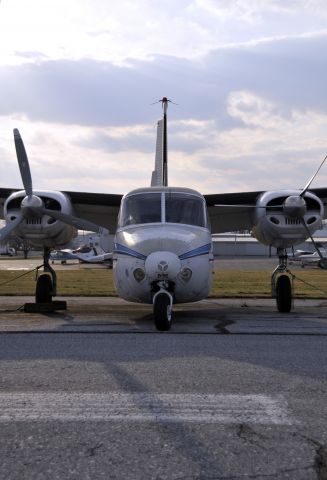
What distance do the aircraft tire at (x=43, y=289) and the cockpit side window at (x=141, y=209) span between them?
13.9 feet

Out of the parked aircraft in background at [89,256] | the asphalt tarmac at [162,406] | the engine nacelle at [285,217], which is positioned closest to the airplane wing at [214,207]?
the engine nacelle at [285,217]

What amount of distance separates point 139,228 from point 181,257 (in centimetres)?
136

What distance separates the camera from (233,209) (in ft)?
53.1

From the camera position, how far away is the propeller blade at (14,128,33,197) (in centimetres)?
1386

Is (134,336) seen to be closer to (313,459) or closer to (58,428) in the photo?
(58,428)

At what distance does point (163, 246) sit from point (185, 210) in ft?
6.06

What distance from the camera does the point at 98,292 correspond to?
69.5 feet

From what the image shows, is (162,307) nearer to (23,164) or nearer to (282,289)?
(282,289)

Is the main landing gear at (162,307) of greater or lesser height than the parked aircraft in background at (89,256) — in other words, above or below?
below

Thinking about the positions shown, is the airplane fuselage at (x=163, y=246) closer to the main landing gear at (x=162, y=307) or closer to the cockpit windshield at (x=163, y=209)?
the cockpit windshield at (x=163, y=209)

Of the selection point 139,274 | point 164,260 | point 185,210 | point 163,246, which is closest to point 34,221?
point 185,210

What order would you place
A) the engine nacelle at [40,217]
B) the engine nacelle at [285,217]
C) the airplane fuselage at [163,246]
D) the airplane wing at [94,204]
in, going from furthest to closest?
the airplane wing at [94,204] < the engine nacelle at [285,217] < the engine nacelle at [40,217] < the airplane fuselage at [163,246]

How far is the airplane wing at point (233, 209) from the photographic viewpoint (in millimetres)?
15461

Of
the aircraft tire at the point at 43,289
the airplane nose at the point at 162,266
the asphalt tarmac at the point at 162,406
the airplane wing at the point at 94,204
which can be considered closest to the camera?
the asphalt tarmac at the point at 162,406
